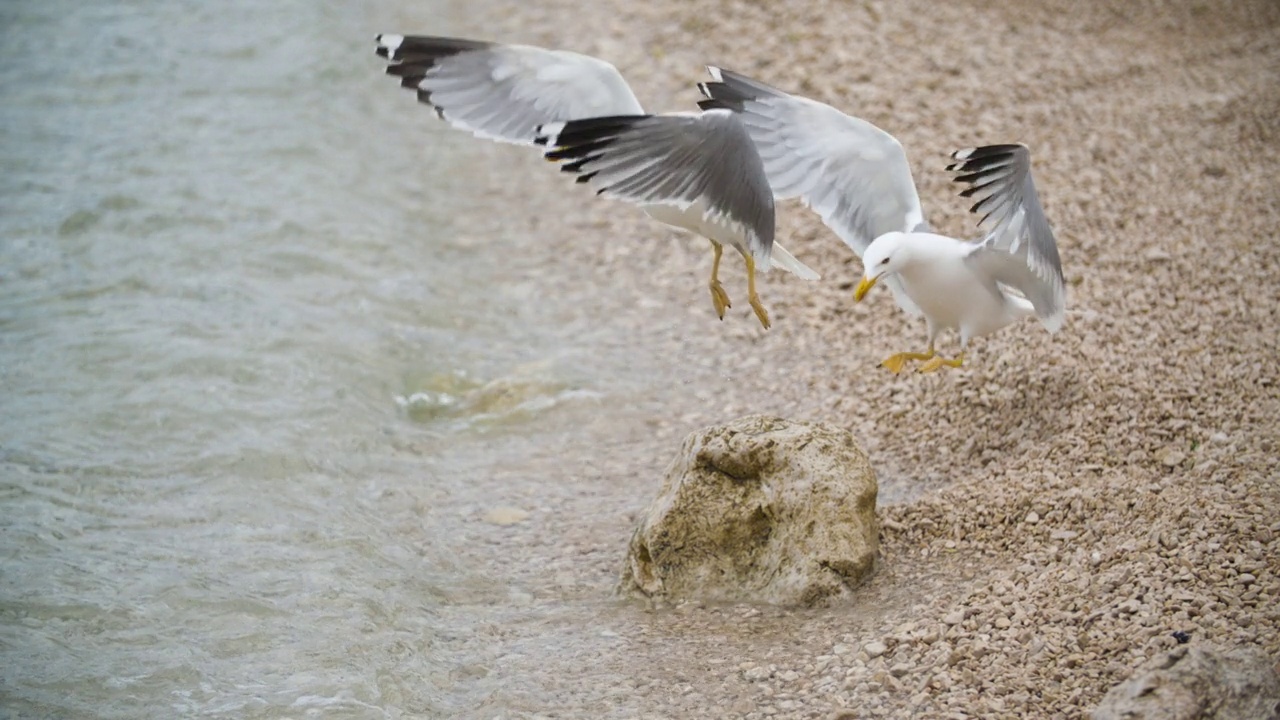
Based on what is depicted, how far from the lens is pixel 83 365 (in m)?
6.00

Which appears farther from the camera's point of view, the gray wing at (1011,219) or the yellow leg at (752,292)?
the yellow leg at (752,292)

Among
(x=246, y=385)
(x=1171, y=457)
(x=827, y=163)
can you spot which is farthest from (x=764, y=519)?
(x=246, y=385)

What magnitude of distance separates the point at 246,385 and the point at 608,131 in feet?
8.79

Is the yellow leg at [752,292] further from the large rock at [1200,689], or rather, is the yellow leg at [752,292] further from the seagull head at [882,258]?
the large rock at [1200,689]

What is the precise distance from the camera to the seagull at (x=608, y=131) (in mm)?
3996

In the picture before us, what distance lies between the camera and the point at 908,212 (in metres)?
4.53

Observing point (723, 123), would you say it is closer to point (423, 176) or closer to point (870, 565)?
point (870, 565)

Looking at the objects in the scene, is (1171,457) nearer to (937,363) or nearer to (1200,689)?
(937,363)

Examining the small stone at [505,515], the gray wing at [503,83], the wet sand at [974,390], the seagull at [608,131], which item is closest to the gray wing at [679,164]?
the seagull at [608,131]

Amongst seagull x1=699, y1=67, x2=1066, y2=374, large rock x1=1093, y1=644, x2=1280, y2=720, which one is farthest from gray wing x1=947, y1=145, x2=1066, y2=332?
large rock x1=1093, y1=644, x2=1280, y2=720

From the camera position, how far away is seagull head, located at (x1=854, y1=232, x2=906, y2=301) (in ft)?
13.5

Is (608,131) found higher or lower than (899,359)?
higher

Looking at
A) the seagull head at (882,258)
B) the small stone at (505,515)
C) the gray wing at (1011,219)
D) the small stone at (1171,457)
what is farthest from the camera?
the small stone at (505,515)

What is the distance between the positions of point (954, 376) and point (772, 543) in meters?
1.49
